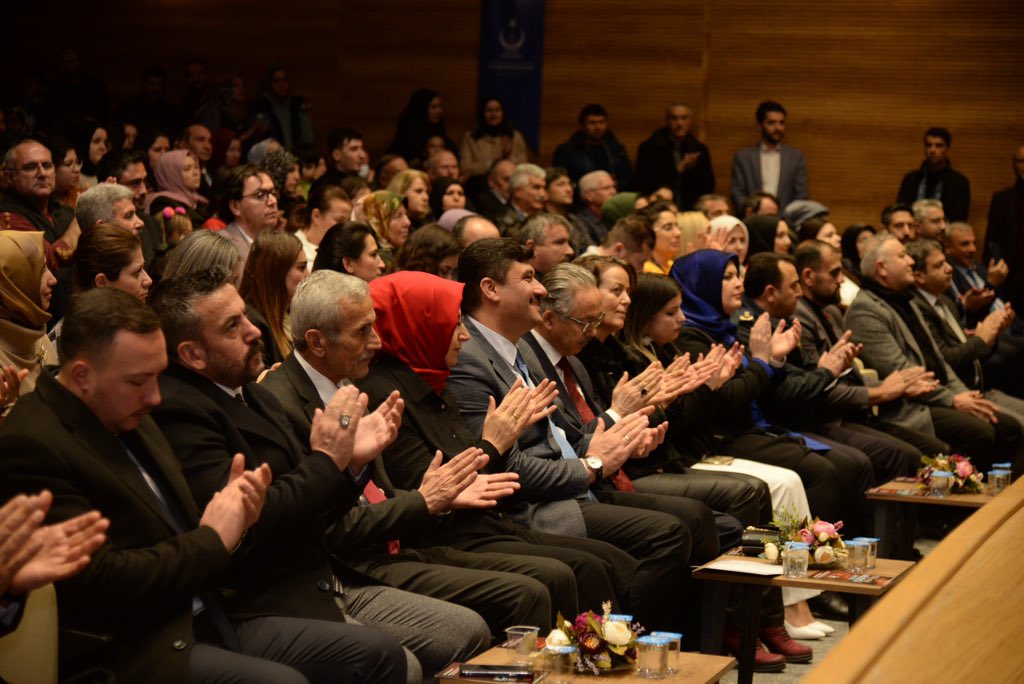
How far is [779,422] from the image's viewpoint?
6.21 meters

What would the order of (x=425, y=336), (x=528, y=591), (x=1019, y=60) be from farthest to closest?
1. (x=1019, y=60)
2. (x=425, y=336)
3. (x=528, y=591)

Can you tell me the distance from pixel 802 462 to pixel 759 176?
5.35 m

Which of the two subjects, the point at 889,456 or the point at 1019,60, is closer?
the point at 889,456

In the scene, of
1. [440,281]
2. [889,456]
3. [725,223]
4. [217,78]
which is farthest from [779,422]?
[217,78]

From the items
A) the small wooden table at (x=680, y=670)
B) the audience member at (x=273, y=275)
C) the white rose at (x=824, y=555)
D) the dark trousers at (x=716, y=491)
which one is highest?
the audience member at (x=273, y=275)

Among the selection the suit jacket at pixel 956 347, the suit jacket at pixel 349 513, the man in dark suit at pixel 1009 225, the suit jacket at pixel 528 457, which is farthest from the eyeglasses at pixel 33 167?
the man in dark suit at pixel 1009 225

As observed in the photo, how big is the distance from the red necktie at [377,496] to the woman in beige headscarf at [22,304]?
99 centimetres

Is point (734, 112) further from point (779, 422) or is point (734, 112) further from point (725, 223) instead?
point (779, 422)

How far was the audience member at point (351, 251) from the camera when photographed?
5.21 meters

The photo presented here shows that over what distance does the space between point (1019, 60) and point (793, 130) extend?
1.82m

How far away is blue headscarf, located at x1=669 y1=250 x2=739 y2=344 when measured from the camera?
18.9 feet

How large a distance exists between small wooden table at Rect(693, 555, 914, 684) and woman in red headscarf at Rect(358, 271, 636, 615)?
40 centimetres

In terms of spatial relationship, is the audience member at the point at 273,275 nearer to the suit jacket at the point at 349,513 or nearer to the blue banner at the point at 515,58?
the suit jacket at the point at 349,513

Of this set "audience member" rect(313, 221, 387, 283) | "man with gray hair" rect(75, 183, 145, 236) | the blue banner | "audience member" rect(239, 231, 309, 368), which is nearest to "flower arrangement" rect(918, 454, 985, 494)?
"audience member" rect(313, 221, 387, 283)
